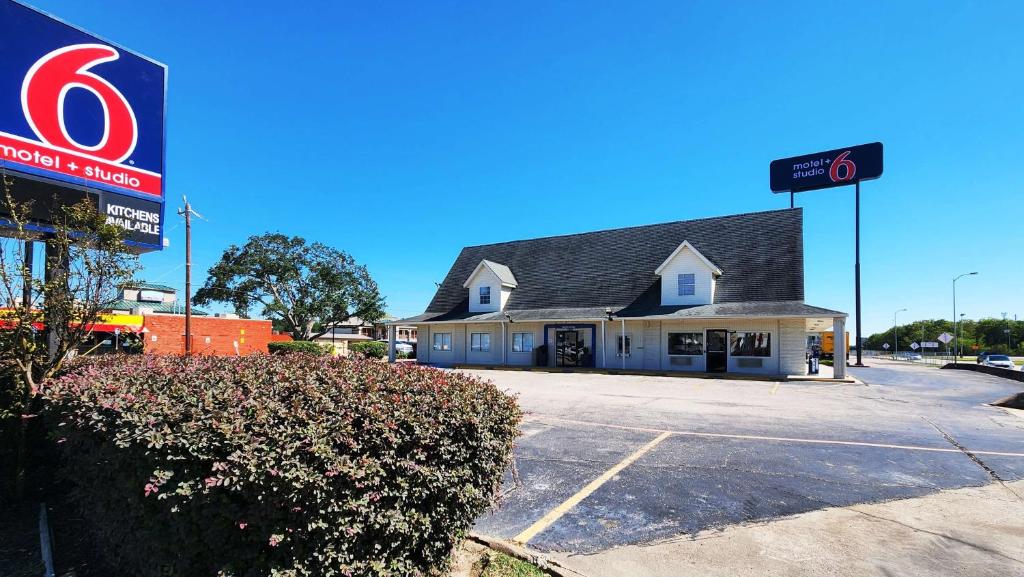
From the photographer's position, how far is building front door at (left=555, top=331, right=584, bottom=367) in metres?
27.9

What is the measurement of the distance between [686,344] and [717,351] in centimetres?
148

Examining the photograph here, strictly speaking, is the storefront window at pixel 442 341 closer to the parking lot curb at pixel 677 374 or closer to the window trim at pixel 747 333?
the parking lot curb at pixel 677 374

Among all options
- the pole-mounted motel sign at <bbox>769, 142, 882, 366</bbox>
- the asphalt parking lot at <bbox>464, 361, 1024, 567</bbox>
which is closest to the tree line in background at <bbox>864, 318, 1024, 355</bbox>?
the pole-mounted motel sign at <bbox>769, 142, 882, 366</bbox>

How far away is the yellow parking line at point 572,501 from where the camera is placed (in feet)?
15.5

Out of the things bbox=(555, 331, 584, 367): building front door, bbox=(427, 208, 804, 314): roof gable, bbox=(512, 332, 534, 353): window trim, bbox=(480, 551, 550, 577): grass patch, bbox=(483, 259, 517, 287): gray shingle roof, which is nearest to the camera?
bbox=(480, 551, 550, 577): grass patch

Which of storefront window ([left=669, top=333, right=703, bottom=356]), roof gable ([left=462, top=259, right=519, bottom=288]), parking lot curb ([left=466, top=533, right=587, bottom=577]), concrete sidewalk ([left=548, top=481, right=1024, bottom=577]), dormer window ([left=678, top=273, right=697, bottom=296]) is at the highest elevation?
roof gable ([left=462, top=259, right=519, bottom=288])

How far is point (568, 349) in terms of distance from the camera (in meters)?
Answer: 28.2

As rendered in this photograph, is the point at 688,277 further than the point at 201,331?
No

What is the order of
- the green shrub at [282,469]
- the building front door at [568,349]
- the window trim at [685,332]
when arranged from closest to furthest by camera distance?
the green shrub at [282,469] → the window trim at [685,332] → the building front door at [568,349]

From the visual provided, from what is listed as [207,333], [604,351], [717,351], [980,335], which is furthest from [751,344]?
[980,335]

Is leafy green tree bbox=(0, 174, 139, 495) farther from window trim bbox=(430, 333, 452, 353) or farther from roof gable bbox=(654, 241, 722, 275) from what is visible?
window trim bbox=(430, 333, 452, 353)

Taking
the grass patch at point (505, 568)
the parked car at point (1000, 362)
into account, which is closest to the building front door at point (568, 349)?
the grass patch at point (505, 568)

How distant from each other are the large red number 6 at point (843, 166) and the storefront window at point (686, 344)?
2083 centimetres

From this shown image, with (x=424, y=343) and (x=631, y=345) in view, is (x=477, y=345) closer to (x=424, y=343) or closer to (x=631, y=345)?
(x=424, y=343)
